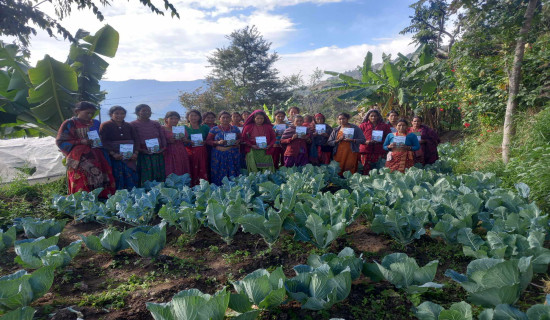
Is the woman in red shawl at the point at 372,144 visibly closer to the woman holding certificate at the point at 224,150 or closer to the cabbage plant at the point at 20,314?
the woman holding certificate at the point at 224,150

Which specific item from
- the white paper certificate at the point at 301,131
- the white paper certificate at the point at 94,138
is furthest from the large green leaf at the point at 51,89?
the white paper certificate at the point at 301,131

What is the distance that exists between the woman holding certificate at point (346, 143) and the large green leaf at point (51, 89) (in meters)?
4.79

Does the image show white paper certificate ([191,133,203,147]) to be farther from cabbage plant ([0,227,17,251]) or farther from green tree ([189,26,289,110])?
green tree ([189,26,289,110])

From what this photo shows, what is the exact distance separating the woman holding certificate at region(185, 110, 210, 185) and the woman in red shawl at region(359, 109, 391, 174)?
286 cm

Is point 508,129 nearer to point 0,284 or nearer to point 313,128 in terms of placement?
point 313,128

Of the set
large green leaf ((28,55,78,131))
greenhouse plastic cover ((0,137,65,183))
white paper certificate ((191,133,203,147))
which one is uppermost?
large green leaf ((28,55,78,131))

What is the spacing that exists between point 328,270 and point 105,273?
1.93m

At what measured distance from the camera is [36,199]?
5.18 meters

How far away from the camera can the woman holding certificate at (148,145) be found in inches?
194

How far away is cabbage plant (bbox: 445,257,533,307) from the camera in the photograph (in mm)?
1658

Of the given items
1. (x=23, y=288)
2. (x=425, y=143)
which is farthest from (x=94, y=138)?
(x=425, y=143)

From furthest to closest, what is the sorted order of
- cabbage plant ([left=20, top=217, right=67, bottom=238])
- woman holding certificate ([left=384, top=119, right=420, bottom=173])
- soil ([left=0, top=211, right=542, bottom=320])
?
1. woman holding certificate ([left=384, top=119, right=420, bottom=173])
2. cabbage plant ([left=20, top=217, right=67, bottom=238])
3. soil ([left=0, top=211, right=542, bottom=320])

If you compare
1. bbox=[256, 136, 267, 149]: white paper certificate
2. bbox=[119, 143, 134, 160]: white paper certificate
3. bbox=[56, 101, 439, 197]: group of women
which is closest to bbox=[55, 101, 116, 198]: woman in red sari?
bbox=[56, 101, 439, 197]: group of women

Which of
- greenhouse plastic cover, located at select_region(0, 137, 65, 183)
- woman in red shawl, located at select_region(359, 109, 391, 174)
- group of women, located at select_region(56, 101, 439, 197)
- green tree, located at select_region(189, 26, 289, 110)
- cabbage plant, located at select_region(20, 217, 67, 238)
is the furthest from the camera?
green tree, located at select_region(189, 26, 289, 110)
